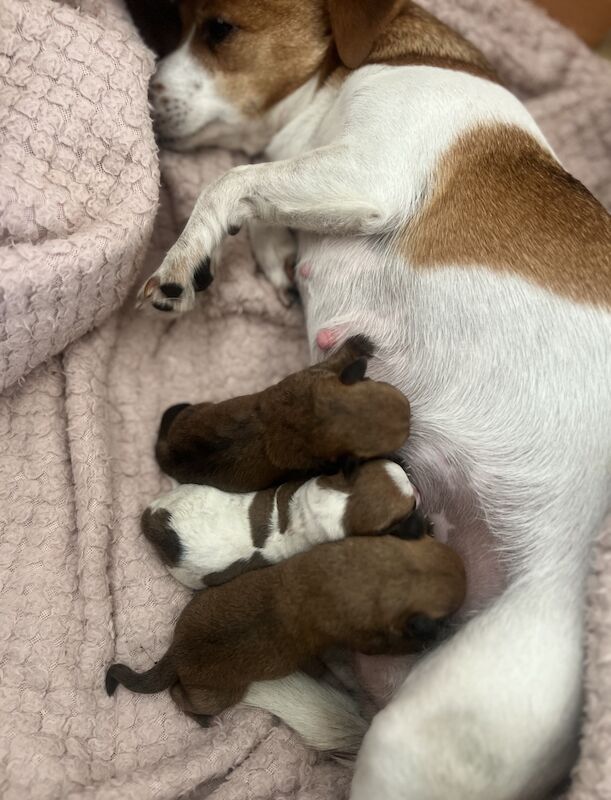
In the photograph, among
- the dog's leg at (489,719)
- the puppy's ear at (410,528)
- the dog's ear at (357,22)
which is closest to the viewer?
the dog's leg at (489,719)

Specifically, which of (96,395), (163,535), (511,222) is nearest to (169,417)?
(96,395)

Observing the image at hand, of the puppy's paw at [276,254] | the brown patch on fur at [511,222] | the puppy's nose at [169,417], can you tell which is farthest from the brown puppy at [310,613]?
the puppy's paw at [276,254]

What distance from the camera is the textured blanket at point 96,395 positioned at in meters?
1.84

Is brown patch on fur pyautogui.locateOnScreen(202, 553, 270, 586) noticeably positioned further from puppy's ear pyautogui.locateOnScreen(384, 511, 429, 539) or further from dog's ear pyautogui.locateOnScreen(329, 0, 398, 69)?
dog's ear pyautogui.locateOnScreen(329, 0, 398, 69)

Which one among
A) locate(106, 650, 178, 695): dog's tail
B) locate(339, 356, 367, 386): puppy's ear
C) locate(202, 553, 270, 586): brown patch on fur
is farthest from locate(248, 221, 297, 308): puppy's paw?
locate(106, 650, 178, 695): dog's tail

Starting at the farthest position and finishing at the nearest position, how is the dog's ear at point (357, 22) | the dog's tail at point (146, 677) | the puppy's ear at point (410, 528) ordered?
the dog's ear at point (357, 22)
the dog's tail at point (146, 677)
the puppy's ear at point (410, 528)

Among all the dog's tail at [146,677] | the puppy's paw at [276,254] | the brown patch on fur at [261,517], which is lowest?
the dog's tail at [146,677]

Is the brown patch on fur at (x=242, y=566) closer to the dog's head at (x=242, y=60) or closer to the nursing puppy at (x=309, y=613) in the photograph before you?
the nursing puppy at (x=309, y=613)

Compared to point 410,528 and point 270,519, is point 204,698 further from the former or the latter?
point 410,528

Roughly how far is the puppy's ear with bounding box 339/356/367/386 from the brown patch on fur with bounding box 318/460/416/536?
0.19m

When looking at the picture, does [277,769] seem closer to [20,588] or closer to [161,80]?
[20,588]

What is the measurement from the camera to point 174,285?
6.55 feet

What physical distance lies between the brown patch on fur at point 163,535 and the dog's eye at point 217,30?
133 cm

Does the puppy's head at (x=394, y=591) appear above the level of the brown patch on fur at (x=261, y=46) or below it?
below
